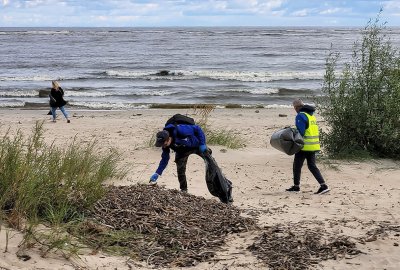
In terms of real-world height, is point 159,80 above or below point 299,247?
below

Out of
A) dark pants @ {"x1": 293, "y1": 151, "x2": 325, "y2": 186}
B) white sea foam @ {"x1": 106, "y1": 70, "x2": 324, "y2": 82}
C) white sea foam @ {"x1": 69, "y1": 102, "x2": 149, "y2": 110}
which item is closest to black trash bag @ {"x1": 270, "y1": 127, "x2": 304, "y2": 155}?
dark pants @ {"x1": 293, "y1": 151, "x2": 325, "y2": 186}

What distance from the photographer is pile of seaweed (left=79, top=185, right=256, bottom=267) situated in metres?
5.54

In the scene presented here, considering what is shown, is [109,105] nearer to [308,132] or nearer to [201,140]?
[308,132]

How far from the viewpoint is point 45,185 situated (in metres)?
5.88

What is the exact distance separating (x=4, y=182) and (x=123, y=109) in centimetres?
1807

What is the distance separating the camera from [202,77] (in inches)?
1439

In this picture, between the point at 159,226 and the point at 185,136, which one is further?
the point at 185,136

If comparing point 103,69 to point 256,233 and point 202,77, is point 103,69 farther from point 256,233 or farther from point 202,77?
point 256,233

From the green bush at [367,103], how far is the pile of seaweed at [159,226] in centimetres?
548

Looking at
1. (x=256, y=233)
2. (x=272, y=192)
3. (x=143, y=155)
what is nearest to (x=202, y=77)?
(x=143, y=155)

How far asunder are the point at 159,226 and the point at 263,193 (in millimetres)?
3434

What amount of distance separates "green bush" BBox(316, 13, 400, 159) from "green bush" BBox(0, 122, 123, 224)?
21.9 feet

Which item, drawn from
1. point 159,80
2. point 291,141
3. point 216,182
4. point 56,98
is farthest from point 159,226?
point 159,80

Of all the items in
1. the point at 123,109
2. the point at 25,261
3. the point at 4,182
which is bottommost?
the point at 123,109
